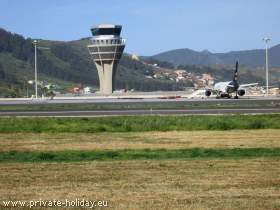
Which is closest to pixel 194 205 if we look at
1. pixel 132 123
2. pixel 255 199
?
pixel 255 199

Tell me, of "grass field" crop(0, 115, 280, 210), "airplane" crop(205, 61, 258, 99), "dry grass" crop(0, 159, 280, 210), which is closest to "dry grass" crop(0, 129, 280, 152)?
"grass field" crop(0, 115, 280, 210)

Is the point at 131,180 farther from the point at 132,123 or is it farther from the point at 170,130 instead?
the point at 132,123

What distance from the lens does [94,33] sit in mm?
171375

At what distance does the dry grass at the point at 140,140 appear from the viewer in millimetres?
32062

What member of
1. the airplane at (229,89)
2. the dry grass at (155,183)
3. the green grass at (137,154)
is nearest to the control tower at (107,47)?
the airplane at (229,89)

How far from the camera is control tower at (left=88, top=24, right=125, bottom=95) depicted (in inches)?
6604

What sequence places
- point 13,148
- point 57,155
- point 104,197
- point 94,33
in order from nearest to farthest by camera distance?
1. point 104,197
2. point 57,155
3. point 13,148
4. point 94,33

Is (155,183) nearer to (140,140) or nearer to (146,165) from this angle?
(146,165)

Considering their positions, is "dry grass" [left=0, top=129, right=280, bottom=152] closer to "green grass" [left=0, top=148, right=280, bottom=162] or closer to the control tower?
"green grass" [left=0, top=148, right=280, bottom=162]

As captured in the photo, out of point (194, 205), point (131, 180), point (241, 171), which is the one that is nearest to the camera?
point (194, 205)

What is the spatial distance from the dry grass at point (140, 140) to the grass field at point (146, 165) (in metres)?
0.05

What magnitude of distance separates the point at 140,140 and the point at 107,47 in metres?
133

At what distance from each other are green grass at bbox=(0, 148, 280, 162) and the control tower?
457ft

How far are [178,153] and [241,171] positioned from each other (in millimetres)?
7211
